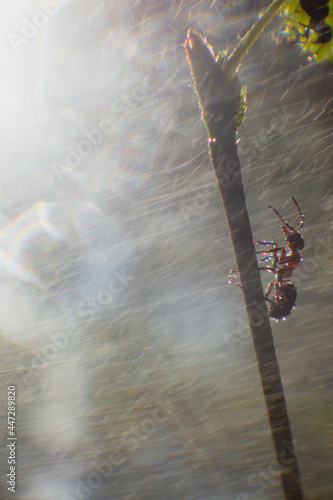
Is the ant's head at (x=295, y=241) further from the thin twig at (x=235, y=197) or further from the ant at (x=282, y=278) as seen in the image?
the thin twig at (x=235, y=197)

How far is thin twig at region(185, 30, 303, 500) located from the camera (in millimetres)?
673

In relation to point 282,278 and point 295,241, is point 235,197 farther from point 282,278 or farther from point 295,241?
point 282,278

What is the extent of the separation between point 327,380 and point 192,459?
Answer: 414 centimetres

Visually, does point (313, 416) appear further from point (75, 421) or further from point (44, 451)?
point (44, 451)

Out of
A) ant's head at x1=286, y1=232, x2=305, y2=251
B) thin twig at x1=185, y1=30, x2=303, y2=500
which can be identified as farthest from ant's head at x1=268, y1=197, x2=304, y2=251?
thin twig at x1=185, y1=30, x2=303, y2=500

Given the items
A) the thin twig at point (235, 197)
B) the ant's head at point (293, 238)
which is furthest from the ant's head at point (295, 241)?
the thin twig at point (235, 197)

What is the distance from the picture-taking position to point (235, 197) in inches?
28.0

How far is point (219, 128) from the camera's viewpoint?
681mm

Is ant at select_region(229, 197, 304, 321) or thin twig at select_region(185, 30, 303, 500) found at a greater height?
ant at select_region(229, 197, 304, 321)

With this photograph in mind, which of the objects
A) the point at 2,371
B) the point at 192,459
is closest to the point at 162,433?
the point at 192,459

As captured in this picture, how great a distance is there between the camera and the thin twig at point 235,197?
673 mm

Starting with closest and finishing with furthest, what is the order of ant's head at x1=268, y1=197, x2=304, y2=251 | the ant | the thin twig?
the thin twig < ant's head at x1=268, y1=197, x2=304, y2=251 < the ant

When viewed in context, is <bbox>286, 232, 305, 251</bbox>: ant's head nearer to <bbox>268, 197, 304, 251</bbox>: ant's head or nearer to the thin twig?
<bbox>268, 197, 304, 251</bbox>: ant's head

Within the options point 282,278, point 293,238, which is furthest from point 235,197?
point 282,278
